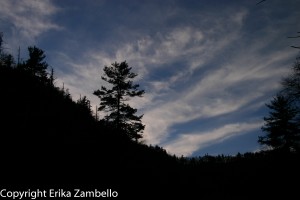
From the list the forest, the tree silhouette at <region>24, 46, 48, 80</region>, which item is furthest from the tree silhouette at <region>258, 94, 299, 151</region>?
the tree silhouette at <region>24, 46, 48, 80</region>

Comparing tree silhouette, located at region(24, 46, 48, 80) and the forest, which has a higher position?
tree silhouette, located at region(24, 46, 48, 80)

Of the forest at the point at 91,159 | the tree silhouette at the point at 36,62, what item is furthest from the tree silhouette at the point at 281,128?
the tree silhouette at the point at 36,62

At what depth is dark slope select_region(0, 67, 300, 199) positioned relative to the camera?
10.2 m

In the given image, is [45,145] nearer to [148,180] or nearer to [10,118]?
[10,118]

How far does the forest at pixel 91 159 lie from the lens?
34.1ft

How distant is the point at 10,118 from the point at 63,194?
5.91 meters

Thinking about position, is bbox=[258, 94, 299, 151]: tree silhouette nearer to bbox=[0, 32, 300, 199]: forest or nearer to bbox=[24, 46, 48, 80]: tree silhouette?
bbox=[0, 32, 300, 199]: forest

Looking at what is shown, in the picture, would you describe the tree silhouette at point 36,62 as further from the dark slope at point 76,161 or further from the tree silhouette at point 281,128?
the tree silhouette at point 281,128

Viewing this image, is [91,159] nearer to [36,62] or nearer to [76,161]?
[76,161]

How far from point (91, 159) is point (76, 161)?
1.12 m

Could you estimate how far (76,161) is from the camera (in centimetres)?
1205

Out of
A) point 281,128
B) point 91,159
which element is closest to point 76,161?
point 91,159

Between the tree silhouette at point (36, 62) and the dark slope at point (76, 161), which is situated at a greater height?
the tree silhouette at point (36, 62)

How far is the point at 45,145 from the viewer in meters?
12.0
